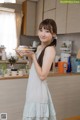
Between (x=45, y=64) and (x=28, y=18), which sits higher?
(x=28, y=18)

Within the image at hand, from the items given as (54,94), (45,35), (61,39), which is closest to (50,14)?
(61,39)

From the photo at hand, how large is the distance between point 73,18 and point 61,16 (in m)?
0.36

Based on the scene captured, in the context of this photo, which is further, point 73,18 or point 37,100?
point 73,18

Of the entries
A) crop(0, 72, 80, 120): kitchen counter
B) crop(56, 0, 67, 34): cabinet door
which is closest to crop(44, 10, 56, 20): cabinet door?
crop(56, 0, 67, 34): cabinet door

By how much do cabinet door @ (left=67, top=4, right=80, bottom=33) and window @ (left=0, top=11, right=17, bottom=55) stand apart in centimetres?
120

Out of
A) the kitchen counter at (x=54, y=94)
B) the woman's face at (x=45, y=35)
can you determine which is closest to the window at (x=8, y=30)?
the kitchen counter at (x=54, y=94)

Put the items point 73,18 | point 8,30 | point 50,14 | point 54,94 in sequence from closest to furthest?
1. point 54,94
2. point 73,18
3. point 50,14
4. point 8,30

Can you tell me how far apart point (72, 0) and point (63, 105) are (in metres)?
1.36

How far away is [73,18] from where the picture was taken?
2650 millimetres

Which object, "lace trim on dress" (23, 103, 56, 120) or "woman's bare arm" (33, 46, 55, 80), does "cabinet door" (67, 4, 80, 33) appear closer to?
"woman's bare arm" (33, 46, 55, 80)

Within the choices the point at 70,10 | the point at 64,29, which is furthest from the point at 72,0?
the point at 64,29

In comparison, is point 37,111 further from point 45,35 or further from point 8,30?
point 8,30

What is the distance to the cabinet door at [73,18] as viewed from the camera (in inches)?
101

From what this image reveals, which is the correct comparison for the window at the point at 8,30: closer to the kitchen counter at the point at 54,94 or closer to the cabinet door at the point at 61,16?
the cabinet door at the point at 61,16
